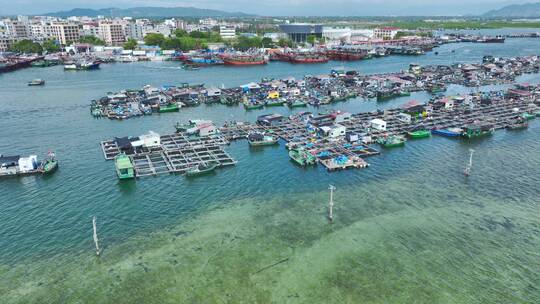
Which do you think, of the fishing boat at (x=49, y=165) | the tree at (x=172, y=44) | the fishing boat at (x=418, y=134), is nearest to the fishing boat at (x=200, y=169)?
the fishing boat at (x=49, y=165)

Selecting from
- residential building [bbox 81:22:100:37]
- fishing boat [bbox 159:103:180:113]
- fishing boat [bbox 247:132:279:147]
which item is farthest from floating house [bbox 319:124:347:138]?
residential building [bbox 81:22:100:37]

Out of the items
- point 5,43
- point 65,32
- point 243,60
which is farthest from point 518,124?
point 65,32

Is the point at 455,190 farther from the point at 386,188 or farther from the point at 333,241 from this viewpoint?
the point at 333,241

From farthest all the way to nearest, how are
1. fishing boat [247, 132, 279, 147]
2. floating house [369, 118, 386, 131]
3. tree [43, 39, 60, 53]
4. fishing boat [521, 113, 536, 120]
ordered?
tree [43, 39, 60, 53] < fishing boat [521, 113, 536, 120] < floating house [369, 118, 386, 131] < fishing boat [247, 132, 279, 147]

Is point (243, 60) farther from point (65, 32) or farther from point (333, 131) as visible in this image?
point (65, 32)

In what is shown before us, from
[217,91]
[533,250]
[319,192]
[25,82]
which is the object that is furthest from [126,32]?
[533,250]

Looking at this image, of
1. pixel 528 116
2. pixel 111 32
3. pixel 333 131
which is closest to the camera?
pixel 333 131

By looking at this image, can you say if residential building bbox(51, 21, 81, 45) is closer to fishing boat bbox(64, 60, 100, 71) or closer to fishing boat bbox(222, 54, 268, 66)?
fishing boat bbox(64, 60, 100, 71)
